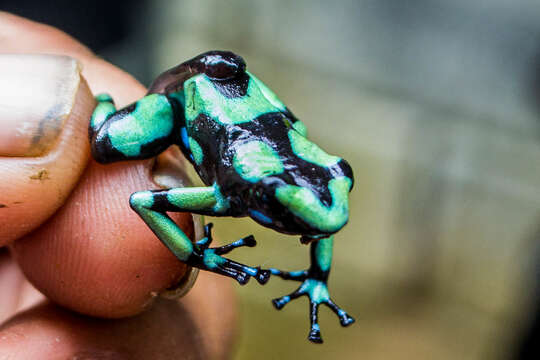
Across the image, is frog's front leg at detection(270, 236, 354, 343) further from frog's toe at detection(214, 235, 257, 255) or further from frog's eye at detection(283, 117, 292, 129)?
frog's eye at detection(283, 117, 292, 129)

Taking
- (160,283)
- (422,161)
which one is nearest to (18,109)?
(160,283)

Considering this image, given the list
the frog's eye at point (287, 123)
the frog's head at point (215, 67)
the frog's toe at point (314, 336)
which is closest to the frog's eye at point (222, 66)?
the frog's head at point (215, 67)

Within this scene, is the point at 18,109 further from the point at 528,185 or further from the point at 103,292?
the point at 528,185

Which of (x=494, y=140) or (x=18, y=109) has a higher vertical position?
(x=18, y=109)

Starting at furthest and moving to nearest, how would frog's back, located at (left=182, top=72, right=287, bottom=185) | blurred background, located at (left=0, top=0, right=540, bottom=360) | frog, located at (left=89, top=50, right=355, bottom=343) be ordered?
blurred background, located at (left=0, top=0, right=540, bottom=360) → frog's back, located at (left=182, top=72, right=287, bottom=185) → frog, located at (left=89, top=50, right=355, bottom=343)

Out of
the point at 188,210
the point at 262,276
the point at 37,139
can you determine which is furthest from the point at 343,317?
the point at 37,139

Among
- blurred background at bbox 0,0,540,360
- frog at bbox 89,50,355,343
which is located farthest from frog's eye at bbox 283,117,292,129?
blurred background at bbox 0,0,540,360

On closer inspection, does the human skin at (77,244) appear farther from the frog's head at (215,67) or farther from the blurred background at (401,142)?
the blurred background at (401,142)
